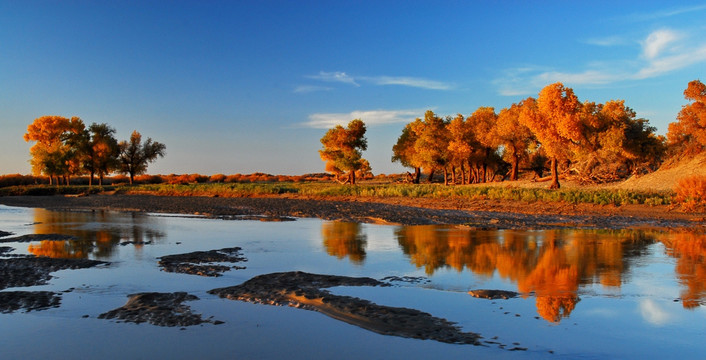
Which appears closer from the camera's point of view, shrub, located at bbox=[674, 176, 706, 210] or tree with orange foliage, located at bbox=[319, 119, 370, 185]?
shrub, located at bbox=[674, 176, 706, 210]

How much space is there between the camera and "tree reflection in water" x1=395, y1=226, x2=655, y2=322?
786 cm

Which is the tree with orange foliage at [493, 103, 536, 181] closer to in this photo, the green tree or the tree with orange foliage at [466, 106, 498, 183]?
the tree with orange foliage at [466, 106, 498, 183]

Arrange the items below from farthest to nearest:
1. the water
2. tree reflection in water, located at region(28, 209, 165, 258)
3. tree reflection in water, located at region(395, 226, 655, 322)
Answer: tree reflection in water, located at region(28, 209, 165, 258)
tree reflection in water, located at region(395, 226, 655, 322)
the water

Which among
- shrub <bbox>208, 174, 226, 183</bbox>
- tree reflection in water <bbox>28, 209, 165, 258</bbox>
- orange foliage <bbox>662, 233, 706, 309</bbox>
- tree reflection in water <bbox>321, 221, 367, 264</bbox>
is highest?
shrub <bbox>208, 174, 226, 183</bbox>

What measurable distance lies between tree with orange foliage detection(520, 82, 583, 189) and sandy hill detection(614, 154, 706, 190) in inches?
198

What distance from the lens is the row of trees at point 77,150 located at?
5690 centimetres

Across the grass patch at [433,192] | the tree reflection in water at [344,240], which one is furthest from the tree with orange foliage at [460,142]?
the tree reflection in water at [344,240]

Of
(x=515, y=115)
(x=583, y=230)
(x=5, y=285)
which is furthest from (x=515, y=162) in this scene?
(x=5, y=285)

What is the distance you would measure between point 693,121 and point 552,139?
11.9m

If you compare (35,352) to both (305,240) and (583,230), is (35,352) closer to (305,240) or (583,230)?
(305,240)

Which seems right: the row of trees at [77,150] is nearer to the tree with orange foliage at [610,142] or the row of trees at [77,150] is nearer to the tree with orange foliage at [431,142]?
the tree with orange foliage at [431,142]

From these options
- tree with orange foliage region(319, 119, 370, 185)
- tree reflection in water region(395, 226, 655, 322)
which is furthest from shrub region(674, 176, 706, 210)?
tree with orange foliage region(319, 119, 370, 185)

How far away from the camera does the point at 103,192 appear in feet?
158

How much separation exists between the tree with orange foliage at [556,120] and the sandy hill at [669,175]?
5019 mm
